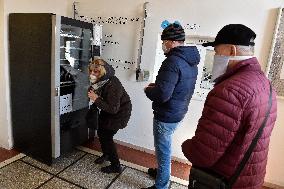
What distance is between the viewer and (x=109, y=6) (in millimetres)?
2758

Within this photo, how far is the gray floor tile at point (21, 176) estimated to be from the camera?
2.02m

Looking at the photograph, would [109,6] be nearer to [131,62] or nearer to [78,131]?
[131,62]

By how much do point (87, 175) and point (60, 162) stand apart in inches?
15.2

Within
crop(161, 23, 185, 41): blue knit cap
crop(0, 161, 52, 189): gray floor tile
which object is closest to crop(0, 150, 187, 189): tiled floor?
crop(0, 161, 52, 189): gray floor tile

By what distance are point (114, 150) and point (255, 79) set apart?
1.66 m

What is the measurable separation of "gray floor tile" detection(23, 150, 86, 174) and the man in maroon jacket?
1.70 meters


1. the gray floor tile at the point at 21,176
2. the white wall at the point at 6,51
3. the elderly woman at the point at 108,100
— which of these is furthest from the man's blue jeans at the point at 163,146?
the white wall at the point at 6,51

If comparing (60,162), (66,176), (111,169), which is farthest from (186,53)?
(60,162)

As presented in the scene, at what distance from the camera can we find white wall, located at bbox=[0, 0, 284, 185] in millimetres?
2158

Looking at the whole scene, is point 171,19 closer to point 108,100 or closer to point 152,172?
point 108,100

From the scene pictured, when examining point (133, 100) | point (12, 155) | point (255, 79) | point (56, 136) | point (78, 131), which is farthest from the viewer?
point (133, 100)

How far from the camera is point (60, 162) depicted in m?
2.44

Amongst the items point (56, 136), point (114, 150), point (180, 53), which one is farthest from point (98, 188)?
point (180, 53)

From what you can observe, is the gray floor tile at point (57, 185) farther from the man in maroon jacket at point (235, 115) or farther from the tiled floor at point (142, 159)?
the man in maroon jacket at point (235, 115)
